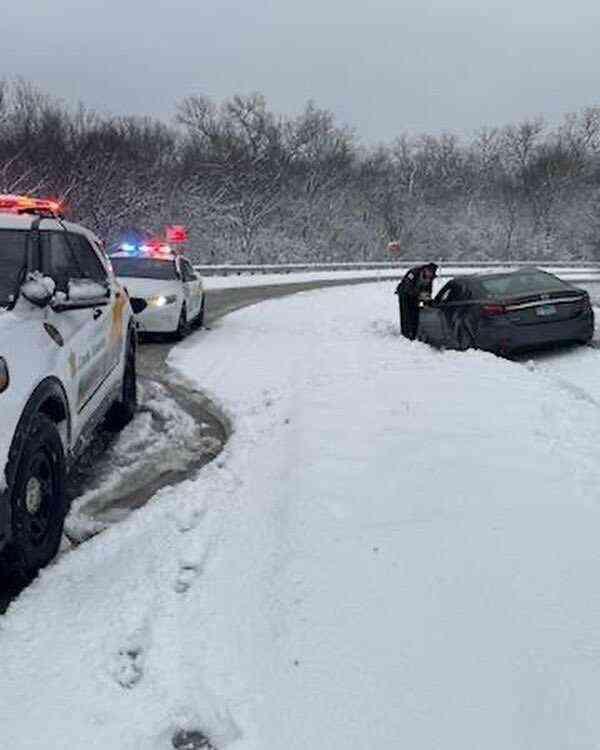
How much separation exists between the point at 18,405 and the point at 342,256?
60.2m

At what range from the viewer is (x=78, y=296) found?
5.39 meters

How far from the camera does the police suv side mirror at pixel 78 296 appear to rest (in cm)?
525

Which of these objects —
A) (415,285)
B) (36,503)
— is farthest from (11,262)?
(415,285)

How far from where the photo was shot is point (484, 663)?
3600mm

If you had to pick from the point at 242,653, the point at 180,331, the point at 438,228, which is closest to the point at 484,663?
the point at 242,653

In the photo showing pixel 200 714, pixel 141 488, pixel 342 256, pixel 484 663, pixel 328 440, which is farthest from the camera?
pixel 342 256

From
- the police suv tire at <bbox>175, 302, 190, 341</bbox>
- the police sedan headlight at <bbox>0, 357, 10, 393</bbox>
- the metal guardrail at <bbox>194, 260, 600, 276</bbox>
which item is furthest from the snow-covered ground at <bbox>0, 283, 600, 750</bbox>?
the metal guardrail at <bbox>194, 260, 600, 276</bbox>

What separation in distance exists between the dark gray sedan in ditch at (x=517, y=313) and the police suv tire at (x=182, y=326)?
475 centimetres

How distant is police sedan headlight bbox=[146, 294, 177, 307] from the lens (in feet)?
49.4

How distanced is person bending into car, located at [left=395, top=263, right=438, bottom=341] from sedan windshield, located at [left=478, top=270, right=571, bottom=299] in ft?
4.65

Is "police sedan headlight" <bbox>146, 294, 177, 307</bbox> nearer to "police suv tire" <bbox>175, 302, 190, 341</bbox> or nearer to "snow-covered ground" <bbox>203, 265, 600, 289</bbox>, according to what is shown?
"police suv tire" <bbox>175, 302, 190, 341</bbox>

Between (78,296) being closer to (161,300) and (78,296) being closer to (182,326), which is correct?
(161,300)

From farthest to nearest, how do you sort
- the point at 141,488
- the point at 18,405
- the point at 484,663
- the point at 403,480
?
the point at 141,488 < the point at 403,480 < the point at 18,405 < the point at 484,663

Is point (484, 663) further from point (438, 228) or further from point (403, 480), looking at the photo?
point (438, 228)
